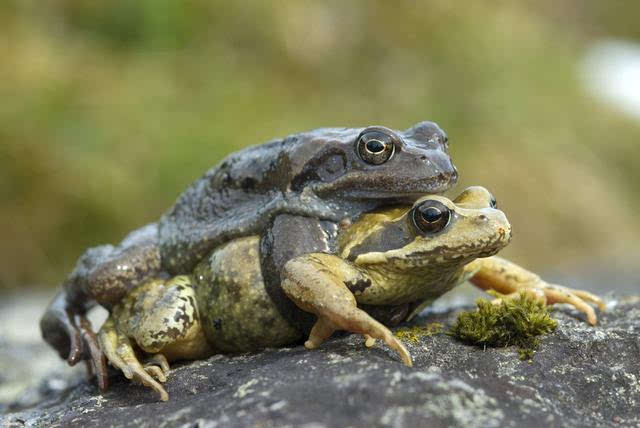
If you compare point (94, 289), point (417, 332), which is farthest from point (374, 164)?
point (94, 289)

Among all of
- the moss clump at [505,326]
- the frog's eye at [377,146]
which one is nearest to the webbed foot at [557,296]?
the moss clump at [505,326]

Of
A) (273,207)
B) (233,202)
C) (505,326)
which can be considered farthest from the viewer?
(233,202)

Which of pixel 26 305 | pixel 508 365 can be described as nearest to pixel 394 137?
pixel 508 365

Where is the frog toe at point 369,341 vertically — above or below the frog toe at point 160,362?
above

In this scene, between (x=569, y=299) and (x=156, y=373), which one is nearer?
(x=156, y=373)

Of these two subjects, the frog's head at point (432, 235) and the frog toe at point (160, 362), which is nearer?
the frog's head at point (432, 235)

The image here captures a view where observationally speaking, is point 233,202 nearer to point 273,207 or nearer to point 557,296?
point 273,207

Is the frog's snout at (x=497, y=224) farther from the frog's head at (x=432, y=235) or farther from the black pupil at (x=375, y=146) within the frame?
the black pupil at (x=375, y=146)
